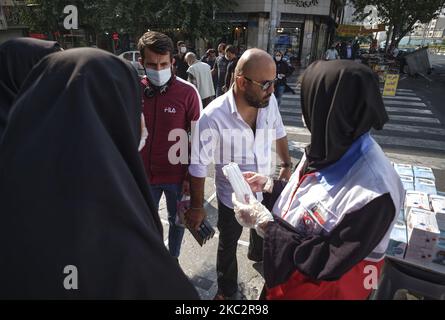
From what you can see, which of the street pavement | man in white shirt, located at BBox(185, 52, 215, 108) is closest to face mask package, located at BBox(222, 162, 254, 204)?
the street pavement

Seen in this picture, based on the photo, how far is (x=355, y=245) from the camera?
1329mm

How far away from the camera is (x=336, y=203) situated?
58.3 inches

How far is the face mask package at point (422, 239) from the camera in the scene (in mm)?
2029

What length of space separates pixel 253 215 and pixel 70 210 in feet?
3.70

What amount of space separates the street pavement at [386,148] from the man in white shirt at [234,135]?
22.6 inches

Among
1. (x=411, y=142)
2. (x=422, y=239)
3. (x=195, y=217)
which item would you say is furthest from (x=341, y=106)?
(x=411, y=142)

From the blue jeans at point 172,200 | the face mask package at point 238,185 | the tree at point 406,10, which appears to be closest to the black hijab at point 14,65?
the blue jeans at point 172,200

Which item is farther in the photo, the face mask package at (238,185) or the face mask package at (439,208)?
the face mask package at (439,208)

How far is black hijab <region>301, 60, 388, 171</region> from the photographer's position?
1361 mm

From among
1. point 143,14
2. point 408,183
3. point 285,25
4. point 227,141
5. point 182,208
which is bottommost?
point 182,208

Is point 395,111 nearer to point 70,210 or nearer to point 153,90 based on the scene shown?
point 153,90

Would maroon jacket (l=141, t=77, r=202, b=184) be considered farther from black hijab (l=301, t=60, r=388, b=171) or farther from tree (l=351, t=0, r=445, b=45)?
tree (l=351, t=0, r=445, b=45)

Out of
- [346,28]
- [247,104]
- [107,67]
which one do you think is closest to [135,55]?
[247,104]

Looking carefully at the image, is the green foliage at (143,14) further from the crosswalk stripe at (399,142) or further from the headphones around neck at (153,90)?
the headphones around neck at (153,90)
